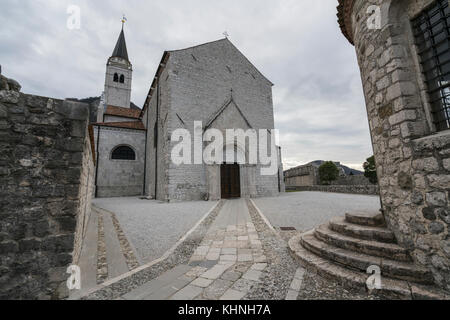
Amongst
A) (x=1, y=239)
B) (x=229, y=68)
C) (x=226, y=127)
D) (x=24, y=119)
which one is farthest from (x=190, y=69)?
(x=1, y=239)

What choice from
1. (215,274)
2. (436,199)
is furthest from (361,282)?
(215,274)

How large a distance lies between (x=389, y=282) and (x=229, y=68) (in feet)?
52.1

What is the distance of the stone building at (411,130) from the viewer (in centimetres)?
206

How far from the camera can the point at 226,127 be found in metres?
13.5

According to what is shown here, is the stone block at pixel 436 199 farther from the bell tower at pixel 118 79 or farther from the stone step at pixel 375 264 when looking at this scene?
the bell tower at pixel 118 79

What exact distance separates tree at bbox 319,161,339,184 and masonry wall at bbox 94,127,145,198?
2391 centimetres

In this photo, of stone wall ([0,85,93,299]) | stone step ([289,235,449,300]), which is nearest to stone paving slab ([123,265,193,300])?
stone wall ([0,85,93,299])

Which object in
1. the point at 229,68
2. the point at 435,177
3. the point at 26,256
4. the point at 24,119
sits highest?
the point at 229,68

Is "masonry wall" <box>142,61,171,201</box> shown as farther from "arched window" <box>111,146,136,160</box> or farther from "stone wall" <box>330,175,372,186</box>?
"stone wall" <box>330,175,372,186</box>

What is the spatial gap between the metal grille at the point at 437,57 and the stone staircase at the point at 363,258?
5.33ft

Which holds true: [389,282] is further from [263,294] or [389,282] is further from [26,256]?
[26,256]

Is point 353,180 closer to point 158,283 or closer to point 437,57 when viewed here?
point 437,57

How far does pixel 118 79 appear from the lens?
30422 millimetres

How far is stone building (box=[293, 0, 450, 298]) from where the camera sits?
6.77 ft
